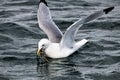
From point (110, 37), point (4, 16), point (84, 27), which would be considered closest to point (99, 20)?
point (84, 27)

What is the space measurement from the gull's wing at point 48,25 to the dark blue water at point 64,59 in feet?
1.74

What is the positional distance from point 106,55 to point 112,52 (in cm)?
27

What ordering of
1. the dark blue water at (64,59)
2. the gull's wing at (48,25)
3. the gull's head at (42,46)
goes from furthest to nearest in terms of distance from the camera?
1. the gull's wing at (48,25)
2. the gull's head at (42,46)
3. the dark blue water at (64,59)

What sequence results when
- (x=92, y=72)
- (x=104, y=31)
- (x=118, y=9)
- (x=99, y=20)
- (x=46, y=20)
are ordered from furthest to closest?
(x=118, y=9), (x=99, y=20), (x=104, y=31), (x=46, y=20), (x=92, y=72)

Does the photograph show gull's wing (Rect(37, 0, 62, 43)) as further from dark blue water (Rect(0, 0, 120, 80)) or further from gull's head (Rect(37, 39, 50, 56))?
dark blue water (Rect(0, 0, 120, 80))

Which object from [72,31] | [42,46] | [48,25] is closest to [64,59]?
[42,46]

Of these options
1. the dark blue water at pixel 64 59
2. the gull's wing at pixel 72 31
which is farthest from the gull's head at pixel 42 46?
the gull's wing at pixel 72 31

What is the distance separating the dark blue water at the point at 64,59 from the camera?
1057cm

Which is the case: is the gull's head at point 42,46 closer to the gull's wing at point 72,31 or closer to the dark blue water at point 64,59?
the dark blue water at point 64,59

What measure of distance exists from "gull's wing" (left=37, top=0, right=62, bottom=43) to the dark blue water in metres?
0.53

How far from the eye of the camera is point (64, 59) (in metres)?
11.6

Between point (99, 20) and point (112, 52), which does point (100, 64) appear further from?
point (99, 20)

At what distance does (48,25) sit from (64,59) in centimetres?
110

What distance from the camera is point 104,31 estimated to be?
1350 cm
